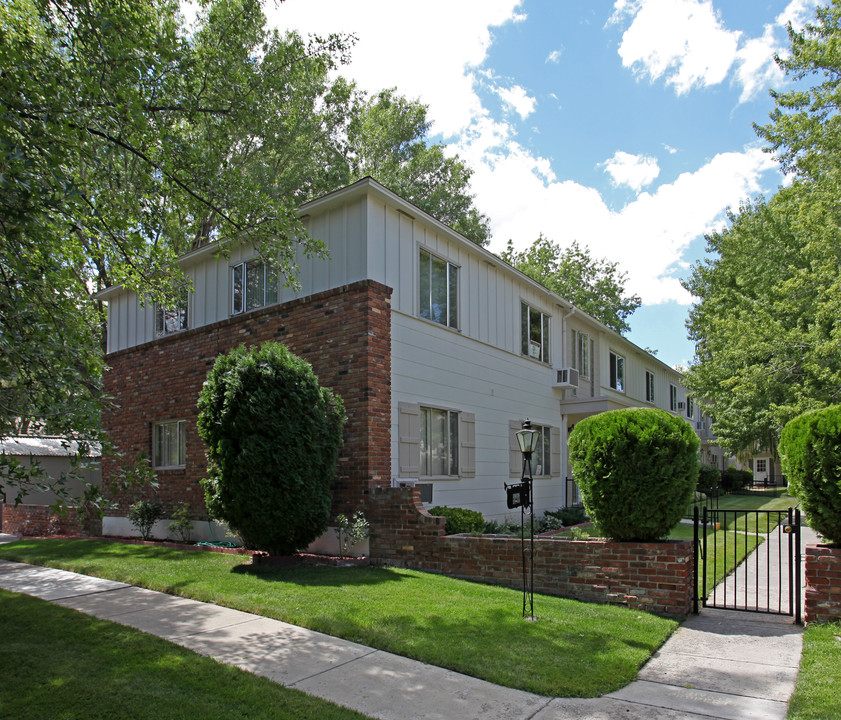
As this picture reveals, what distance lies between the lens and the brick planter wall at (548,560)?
7172 mm

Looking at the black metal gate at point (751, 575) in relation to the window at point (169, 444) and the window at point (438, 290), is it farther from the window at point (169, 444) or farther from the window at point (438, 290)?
the window at point (169, 444)

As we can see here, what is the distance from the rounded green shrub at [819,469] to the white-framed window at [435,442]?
5.70 m

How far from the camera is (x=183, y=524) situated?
12.6 meters

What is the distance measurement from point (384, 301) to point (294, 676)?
6.65m

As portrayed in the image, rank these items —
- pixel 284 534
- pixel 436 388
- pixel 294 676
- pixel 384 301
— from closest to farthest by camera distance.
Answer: pixel 294 676 < pixel 284 534 < pixel 384 301 < pixel 436 388

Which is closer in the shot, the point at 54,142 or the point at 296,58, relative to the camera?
the point at 54,142

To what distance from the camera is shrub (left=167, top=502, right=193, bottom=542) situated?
499 inches

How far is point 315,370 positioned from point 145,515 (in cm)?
542

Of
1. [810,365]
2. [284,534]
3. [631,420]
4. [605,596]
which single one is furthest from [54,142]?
[810,365]

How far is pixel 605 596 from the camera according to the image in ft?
24.5

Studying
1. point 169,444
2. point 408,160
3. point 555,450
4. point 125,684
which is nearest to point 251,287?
point 169,444

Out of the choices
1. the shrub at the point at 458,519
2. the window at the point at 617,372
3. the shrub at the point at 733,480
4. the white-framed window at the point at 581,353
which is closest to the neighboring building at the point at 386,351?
the shrub at the point at 458,519

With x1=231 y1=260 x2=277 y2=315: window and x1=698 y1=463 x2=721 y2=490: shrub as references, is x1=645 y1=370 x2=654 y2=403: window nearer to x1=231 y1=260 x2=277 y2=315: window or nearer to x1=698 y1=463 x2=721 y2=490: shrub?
x1=698 y1=463 x2=721 y2=490: shrub

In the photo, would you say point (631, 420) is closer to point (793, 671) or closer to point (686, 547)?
point (686, 547)
